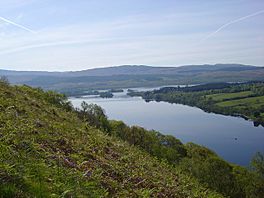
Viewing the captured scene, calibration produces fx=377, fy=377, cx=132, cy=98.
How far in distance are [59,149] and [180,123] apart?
12564 cm

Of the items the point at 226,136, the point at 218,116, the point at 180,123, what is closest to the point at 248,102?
the point at 218,116

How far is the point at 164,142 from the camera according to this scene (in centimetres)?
5762

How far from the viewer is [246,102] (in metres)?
171

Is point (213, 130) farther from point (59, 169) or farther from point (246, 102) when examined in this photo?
point (59, 169)

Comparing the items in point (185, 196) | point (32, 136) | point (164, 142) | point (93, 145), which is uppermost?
point (32, 136)

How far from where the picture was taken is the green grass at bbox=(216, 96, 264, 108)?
536ft

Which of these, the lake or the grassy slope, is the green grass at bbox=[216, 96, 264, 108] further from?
the grassy slope

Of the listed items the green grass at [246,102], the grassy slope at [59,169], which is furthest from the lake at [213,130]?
the grassy slope at [59,169]

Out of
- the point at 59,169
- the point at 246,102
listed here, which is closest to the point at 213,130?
the point at 246,102

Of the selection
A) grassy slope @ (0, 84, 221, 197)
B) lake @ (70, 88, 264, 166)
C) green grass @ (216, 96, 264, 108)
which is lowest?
lake @ (70, 88, 264, 166)

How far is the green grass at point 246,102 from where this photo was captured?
163475mm

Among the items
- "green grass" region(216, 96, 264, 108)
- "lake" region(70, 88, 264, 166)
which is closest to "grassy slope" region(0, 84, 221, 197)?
"lake" region(70, 88, 264, 166)

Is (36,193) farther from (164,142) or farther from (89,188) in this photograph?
(164,142)

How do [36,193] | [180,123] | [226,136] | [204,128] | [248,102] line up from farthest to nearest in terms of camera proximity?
[248,102] < [180,123] < [204,128] < [226,136] < [36,193]
